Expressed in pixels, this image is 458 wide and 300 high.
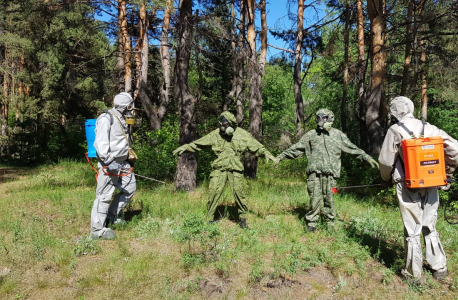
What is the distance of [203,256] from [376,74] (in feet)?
24.3

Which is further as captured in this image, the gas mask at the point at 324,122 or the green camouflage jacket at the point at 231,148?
the green camouflage jacket at the point at 231,148

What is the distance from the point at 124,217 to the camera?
6.36 metres

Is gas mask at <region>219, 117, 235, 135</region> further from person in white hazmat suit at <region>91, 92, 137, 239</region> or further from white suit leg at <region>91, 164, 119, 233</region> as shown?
white suit leg at <region>91, 164, 119, 233</region>

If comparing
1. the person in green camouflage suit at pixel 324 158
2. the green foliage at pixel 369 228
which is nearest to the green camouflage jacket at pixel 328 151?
the person in green camouflage suit at pixel 324 158

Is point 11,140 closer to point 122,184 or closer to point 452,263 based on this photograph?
point 122,184

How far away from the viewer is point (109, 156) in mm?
5262

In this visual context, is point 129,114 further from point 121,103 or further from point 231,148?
point 231,148

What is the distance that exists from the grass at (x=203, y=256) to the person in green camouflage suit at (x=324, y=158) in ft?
1.33

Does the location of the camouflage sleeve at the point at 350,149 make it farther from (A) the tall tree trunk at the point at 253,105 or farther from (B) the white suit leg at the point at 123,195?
(A) the tall tree trunk at the point at 253,105

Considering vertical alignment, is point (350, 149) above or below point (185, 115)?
below

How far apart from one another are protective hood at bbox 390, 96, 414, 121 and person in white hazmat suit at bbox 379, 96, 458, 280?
0.04ft

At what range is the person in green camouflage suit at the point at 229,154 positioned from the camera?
19.0ft

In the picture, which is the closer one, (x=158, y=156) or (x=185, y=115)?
(x=185, y=115)

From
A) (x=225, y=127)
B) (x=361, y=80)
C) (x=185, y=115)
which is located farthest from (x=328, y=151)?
(x=361, y=80)
